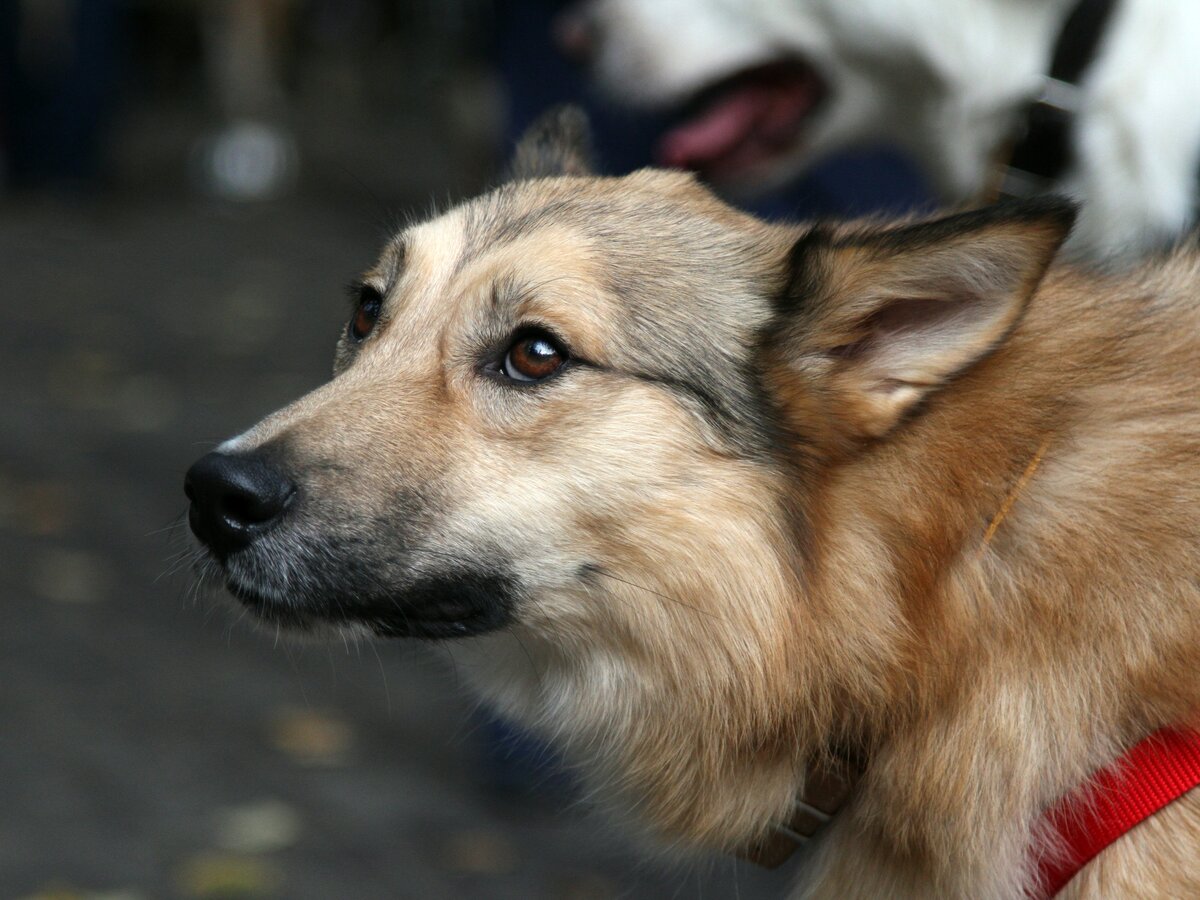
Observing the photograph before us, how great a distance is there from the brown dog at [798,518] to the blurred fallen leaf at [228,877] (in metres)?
2.12

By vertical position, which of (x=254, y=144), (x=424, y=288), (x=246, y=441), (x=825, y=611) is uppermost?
(x=424, y=288)

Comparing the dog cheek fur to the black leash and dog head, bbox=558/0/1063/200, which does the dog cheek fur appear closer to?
the black leash

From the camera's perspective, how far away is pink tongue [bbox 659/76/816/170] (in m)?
4.18

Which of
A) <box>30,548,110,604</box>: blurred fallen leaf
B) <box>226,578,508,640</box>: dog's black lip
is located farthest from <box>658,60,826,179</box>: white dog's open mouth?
<box>30,548,110,604</box>: blurred fallen leaf

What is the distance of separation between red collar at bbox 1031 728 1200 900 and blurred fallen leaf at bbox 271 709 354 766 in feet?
11.0

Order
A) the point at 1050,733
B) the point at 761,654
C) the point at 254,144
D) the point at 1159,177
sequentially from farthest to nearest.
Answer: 1. the point at 254,144
2. the point at 1159,177
3. the point at 761,654
4. the point at 1050,733

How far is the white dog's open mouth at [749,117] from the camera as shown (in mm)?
4164

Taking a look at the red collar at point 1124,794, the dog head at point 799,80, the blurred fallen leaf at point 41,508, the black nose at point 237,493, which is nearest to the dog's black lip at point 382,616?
the black nose at point 237,493

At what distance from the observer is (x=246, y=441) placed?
2.55 meters

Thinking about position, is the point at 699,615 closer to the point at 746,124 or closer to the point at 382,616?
the point at 382,616

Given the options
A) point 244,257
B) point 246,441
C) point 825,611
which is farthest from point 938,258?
point 244,257

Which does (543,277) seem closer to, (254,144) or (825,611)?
(825,611)

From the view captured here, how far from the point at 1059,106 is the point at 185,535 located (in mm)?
2281

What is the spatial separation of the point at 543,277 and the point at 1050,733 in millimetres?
1237
